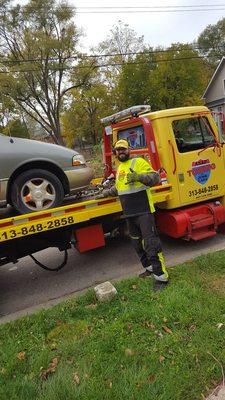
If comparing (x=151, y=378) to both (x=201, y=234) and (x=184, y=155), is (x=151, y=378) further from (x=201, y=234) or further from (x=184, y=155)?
(x=184, y=155)

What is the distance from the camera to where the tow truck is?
543 centimetres

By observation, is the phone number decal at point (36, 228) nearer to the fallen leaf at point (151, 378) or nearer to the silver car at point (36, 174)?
the silver car at point (36, 174)

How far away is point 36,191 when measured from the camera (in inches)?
198

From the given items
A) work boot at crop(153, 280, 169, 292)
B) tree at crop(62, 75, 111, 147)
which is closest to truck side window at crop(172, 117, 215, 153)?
work boot at crop(153, 280, 169, 292)

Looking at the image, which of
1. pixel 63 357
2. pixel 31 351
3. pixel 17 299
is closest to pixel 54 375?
pixel 63 357

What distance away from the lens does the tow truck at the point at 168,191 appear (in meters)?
5.43

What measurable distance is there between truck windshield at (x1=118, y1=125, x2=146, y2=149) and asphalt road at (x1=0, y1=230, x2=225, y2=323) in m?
1.74

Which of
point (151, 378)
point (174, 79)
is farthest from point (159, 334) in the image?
point (174, 79)

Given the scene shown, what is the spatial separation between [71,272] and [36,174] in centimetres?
193

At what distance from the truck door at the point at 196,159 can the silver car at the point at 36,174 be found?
1.62 m

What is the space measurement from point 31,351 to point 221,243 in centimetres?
376

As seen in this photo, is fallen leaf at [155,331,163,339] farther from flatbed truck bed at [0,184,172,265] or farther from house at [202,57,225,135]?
house at [202,57,225,135]

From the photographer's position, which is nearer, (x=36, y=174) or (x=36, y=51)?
(x=36, y=174)

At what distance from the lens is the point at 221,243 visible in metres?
6.47
